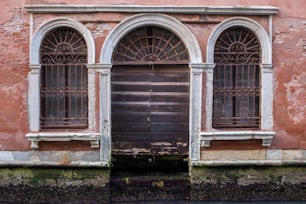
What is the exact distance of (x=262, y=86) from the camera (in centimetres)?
845

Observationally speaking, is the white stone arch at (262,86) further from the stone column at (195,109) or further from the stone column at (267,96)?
the stone column at (195,109)

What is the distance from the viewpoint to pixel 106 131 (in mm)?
8328

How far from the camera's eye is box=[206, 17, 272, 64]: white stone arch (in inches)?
327

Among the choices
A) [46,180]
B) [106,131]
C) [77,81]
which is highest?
[77,81]

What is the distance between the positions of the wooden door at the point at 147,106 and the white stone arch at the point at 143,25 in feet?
0.70

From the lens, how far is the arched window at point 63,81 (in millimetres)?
8352

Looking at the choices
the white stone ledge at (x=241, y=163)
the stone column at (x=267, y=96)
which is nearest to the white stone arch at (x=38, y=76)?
the white stone ledge at (x=241, y=163)

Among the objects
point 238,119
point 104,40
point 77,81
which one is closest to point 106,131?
point 77,81

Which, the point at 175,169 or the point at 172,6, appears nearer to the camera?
the point at 172,6

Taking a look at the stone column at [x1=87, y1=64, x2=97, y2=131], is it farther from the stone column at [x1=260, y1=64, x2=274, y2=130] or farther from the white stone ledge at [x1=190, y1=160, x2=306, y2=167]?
the stone column at [x1=260, y1=64, x2=274, y2=130]

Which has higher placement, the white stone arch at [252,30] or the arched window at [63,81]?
the white stone arch at [252,30]

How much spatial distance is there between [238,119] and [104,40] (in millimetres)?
2556

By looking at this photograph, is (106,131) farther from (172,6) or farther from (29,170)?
(172,6)

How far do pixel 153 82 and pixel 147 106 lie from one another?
16.1 inches
